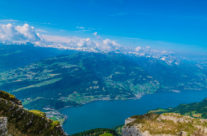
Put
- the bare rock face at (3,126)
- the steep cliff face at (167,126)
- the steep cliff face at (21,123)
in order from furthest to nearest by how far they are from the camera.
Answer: the steep cliff face at (167,126) → the steep cliff face at (21,123) → the bare rock face at (3,126)

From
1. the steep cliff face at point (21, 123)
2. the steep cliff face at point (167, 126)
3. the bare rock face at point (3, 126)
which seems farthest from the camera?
the steep cliff face at point (167, 126)

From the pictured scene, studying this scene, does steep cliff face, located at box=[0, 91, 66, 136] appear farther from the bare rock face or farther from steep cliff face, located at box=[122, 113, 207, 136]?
steep cliff face, located at box=[122, 113, 207, 136]

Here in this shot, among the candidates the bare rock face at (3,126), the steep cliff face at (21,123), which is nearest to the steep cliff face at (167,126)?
the steep cliff face at (21,123)

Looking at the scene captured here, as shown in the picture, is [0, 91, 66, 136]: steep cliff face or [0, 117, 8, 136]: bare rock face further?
[0, 91, 66, 136]: steep cliff face

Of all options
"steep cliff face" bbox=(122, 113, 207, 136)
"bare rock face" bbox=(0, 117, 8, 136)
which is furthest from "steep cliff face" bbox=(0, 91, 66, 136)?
"steep cliff face" bbox=(122, 113, 207, 136)

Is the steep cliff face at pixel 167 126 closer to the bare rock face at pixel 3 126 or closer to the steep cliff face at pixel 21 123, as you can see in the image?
the steep cliff face at pixel 21 123

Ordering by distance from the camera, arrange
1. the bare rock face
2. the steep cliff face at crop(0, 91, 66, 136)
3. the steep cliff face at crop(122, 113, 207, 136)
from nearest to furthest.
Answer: the bare rock face
the steep cliff face at crop(0, 91, 66, 136)
the steep cliff face at crop(122, 113, 207, 136)

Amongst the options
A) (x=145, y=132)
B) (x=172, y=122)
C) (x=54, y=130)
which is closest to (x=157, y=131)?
(x=145, y=132)
